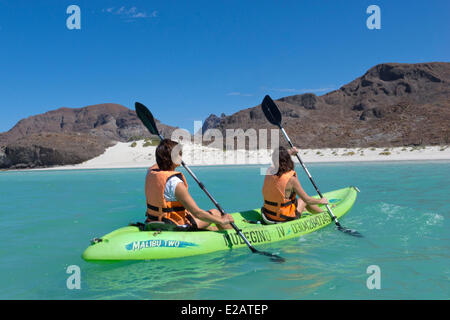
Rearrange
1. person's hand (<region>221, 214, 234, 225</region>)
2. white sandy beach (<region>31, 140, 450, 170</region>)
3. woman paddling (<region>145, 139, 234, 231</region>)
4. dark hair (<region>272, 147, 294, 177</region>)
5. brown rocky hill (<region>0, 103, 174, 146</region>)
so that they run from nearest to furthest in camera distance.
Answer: woman paddling (<region>145, 139, 234, 231</region>)
person's hand (<region>221, 214, 234, 225</region>)
dark hair (<region>272, 147, 294, 177</region>)
white sandy beach (<region>31, 140, 450, 170</region>)
brown rocky hill (<region>0, 103, 174, 146</region>)

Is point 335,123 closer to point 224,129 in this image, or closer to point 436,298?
point 224,129

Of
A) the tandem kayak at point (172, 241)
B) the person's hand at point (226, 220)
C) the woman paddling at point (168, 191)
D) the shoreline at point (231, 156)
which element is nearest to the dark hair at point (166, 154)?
the woman paddling at point (168, 191)

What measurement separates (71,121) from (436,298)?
6762 inches

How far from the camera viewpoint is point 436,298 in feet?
10.2

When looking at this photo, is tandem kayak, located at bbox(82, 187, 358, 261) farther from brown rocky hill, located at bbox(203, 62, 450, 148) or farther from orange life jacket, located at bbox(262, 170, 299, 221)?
brown rocky hill, located at bbox(203, 62, 450, 148)

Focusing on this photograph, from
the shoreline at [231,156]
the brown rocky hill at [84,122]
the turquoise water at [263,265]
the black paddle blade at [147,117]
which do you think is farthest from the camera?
the brown rocky hill at [84,122]

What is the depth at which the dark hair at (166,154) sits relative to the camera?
409 cm

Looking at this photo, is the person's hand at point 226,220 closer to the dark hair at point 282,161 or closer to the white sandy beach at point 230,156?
the dark hair at point 282,161

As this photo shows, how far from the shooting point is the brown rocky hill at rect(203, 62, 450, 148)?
3478cm

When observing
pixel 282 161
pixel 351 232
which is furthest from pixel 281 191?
pixel 351 232

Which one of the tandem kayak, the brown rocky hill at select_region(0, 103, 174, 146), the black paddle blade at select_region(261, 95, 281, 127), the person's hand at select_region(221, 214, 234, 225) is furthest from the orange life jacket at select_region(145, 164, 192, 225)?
the brown rocky hill at select_region(0, 103, 174, 146)

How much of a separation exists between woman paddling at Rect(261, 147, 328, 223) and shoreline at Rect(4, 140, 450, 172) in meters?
21.1

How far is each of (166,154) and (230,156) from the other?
87.9ft

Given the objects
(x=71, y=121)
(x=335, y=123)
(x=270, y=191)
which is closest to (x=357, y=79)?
(x=335, y=123)
